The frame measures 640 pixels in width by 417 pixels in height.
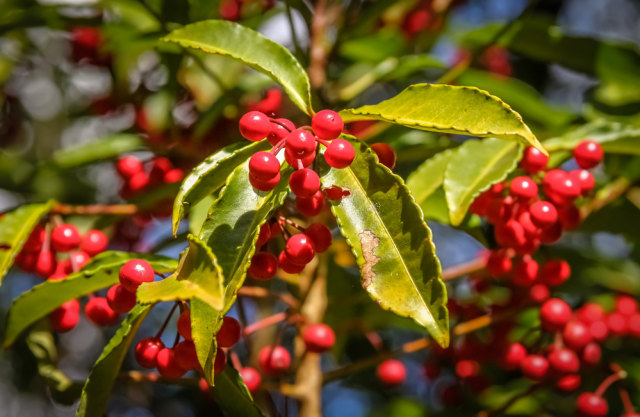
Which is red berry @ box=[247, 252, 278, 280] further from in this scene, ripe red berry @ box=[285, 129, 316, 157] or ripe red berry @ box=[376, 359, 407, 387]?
ripe red berry @ box=[376, 359, 407, 387]

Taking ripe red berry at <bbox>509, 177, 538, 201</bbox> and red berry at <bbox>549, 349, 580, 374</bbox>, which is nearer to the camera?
ripe red berry at <bbox>509, 177, 538, 201</bbox>

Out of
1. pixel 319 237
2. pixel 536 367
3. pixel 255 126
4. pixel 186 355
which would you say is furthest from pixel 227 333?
pixel 536 367

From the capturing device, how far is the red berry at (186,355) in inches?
34.3

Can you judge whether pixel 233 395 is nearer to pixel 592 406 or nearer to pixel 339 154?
pixel 339 154

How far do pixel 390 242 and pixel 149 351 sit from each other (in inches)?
16.9

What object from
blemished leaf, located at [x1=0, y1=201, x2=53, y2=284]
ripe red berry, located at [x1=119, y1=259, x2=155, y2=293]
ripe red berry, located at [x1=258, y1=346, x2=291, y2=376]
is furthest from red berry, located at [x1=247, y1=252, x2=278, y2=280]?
ripe red berry, located at [x1=258, y1=346, x2=291, y2=376]

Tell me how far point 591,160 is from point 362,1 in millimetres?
951

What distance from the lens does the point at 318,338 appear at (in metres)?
1.18

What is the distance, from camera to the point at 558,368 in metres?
1.35

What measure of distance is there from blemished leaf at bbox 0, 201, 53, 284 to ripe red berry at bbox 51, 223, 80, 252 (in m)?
0.04

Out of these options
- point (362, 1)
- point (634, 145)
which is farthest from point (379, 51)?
point (634, 145)

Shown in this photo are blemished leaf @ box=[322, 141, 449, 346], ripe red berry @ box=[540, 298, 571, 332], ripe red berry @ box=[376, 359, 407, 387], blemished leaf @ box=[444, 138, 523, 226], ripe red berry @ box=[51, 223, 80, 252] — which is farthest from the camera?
ripe red berry @ box=[376, 359, 407, 387]

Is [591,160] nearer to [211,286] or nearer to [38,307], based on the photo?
[211,286]

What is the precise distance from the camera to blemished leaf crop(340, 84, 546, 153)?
0.74 m
